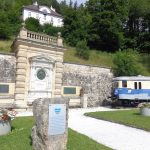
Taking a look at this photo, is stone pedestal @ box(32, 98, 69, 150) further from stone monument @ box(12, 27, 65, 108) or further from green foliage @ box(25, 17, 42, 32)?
green foliage @ box(25, 17, 42, 32)

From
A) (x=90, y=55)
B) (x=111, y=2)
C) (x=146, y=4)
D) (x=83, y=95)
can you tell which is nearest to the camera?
(x=83, y=95)

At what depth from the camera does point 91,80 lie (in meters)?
26.2

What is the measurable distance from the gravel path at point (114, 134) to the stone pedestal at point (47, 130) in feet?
7.66

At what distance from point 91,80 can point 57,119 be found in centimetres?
1775

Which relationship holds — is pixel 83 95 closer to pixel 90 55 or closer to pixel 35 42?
pixel 35 42

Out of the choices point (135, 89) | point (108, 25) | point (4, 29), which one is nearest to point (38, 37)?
point (135, 89)

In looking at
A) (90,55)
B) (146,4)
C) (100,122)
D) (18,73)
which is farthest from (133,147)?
(146,4)

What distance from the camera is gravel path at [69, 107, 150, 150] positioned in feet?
33.1

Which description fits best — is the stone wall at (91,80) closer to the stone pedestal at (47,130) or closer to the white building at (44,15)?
the stone pedestal at (47,130)

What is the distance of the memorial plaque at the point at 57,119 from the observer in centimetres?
841

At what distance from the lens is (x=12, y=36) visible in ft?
124

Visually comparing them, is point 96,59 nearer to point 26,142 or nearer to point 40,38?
point 40,38

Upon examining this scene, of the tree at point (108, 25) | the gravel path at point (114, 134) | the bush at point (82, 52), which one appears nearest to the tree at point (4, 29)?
the bush at point (82, 52)

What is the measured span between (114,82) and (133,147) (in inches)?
691
